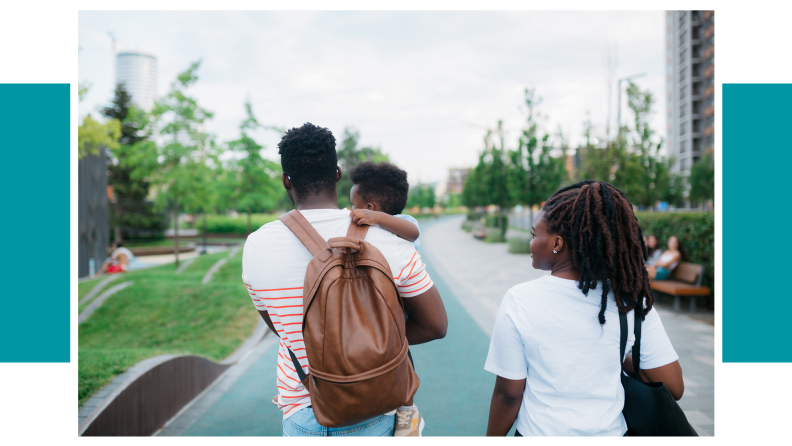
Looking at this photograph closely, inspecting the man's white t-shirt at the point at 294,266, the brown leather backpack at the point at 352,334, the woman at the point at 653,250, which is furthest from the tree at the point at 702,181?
the brown leather backpack at the point at 352,334

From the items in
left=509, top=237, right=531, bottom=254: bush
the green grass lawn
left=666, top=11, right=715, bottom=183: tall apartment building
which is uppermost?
left=666, top=11, right=715, bottom=183: tall apartment building

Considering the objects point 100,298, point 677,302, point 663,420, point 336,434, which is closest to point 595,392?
point 663,420

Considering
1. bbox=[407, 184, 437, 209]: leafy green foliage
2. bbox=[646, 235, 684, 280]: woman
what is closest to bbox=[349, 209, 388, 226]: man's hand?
bbox=[646, 235, 684, 280]: woman

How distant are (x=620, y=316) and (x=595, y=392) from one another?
270mm

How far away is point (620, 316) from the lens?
1469 mm

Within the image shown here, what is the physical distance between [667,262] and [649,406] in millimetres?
7318

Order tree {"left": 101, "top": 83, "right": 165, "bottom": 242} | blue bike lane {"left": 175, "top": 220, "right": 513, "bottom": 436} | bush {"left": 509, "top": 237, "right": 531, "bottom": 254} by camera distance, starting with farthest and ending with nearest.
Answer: tree {"left": 101, "top": 83, "right": 165, "bottom": 242} < bush {"left": 509, "top": 237, "right": 531, "bottom": 254} < blue bike lane {"left": 175, "top": 220, "right": 513, "bottom": 436}

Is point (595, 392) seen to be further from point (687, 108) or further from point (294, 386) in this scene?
point (687, 108)

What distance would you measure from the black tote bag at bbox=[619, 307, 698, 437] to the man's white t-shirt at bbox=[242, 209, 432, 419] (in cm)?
74

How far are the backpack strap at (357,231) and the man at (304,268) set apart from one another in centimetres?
2

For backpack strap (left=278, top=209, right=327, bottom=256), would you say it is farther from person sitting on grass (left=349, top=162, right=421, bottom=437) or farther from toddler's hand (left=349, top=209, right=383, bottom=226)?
person sitting on grass (left=349, top=162, right=421, bottom=437)

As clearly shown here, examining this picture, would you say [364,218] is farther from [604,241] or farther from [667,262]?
[667,262]

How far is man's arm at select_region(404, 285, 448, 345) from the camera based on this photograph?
152 cm

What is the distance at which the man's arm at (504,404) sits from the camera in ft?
5.03
